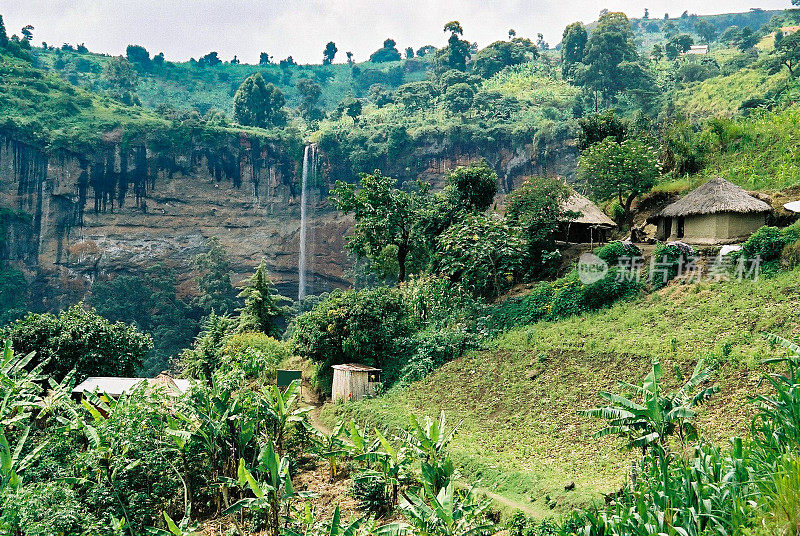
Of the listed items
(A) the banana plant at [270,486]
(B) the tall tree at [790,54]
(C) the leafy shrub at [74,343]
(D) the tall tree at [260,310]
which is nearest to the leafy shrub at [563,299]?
(A) the banana plant at [270,486]

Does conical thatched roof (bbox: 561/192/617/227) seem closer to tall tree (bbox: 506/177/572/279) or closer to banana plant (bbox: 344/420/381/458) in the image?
tall tree (bbox: 506/177/572/279)

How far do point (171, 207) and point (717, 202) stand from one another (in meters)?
37.4

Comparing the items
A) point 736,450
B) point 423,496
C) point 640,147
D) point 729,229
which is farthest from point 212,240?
point 736,450

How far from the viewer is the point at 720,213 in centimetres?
1973

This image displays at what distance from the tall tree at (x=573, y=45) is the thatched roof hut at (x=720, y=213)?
41556 mm

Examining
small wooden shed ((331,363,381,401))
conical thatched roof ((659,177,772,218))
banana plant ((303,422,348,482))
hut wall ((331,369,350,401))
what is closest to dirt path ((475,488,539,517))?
banana plant ((303,422,348,482))

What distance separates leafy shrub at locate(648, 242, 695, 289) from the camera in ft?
57.9

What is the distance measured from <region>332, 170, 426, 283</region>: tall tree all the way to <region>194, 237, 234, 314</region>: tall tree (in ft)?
65.4

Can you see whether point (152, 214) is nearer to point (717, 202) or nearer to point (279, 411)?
point (717, 202)

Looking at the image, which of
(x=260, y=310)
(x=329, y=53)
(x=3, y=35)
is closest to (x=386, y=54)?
(x=329, y=53)

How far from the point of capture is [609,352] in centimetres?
1510

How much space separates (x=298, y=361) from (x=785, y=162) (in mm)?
16385

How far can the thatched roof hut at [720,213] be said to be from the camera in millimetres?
19594

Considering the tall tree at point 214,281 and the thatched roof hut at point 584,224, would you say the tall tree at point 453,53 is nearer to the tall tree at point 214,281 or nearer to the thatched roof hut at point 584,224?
the tall tree at point 214,281
